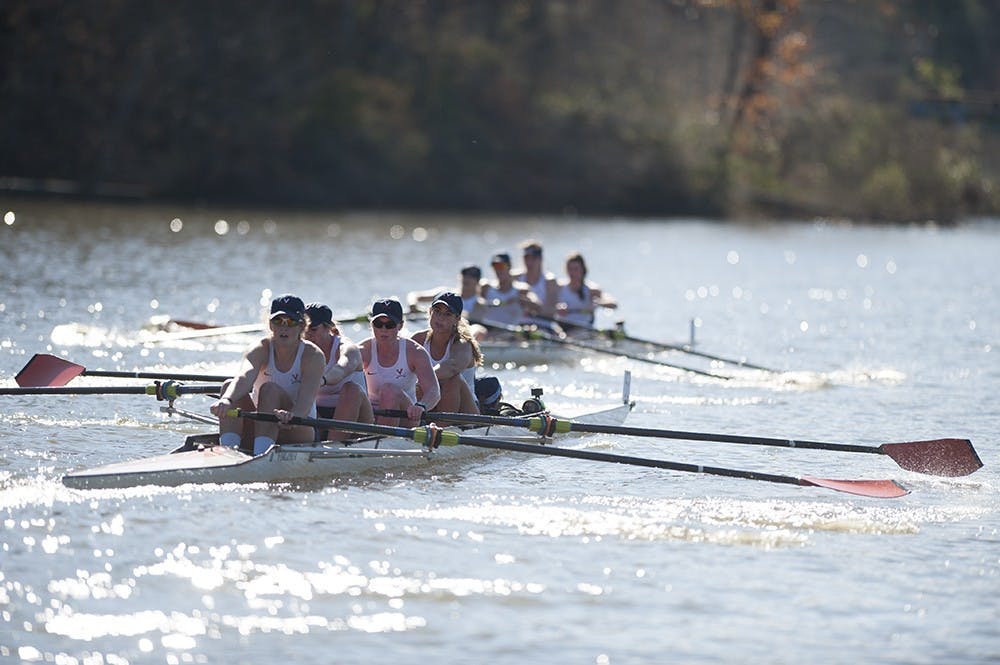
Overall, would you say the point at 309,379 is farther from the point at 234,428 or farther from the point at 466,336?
the point at 466,336

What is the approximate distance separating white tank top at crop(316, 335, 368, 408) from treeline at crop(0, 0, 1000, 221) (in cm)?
4419

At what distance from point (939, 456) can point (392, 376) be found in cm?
444

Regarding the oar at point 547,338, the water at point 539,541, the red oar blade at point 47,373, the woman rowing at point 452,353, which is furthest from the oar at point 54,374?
the oar at point 547,338

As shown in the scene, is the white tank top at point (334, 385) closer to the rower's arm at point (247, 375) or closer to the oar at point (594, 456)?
the oar at point (594, 456)

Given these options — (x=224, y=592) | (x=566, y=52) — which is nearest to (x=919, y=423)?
(x=224, y=592)

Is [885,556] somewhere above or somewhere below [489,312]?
below

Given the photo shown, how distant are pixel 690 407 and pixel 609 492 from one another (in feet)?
18.0

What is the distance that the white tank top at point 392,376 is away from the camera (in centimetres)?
1308

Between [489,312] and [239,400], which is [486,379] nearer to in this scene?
[239,400]

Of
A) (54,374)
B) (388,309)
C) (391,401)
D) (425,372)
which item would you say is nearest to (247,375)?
(388,309)

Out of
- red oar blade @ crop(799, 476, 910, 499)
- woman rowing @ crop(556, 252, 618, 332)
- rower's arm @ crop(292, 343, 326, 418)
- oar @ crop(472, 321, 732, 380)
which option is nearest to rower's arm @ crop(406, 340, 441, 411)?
rower's arm @ crop(292, 343, 326, 418)

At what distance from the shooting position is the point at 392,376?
42.9 feet

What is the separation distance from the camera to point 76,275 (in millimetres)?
29781

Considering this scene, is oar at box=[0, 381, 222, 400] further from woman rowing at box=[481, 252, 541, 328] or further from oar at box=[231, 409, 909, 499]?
woman rowing at box=[481, 252, 541, 328]
